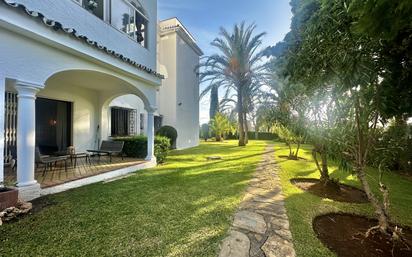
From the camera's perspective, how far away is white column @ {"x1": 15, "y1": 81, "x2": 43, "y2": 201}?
5.33 meters

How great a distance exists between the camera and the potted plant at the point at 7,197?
14.8 feet

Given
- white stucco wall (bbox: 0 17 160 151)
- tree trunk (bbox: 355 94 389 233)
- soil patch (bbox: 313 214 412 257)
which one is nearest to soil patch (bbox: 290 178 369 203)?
soil patch (bbox: 313 214 412 257)

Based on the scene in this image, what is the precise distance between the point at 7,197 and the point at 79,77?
6.00m

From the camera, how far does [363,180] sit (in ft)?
15.2

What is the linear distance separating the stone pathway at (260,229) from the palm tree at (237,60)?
58.5 feet

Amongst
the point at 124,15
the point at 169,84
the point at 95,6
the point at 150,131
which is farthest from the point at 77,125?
the point at 169,84

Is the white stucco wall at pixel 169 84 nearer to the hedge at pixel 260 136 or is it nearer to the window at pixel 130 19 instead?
the window at pixel 130 19

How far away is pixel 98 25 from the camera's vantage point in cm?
907

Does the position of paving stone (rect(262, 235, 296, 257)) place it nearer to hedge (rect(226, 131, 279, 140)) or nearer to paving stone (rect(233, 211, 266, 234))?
paving stone (rect(233, 211, 266, 234))

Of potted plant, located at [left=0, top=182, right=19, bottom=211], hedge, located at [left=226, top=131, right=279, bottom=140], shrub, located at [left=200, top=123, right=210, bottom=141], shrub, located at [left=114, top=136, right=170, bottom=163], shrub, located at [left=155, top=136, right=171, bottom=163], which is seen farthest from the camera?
hedge, located at [left=226, top=131, right=279, bottom=140]

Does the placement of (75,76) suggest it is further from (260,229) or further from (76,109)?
(260,229)

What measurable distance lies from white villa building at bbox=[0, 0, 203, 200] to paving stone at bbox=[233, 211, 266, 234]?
496cm

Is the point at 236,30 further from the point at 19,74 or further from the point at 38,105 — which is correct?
the point at 19,74

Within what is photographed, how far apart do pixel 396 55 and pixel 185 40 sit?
61.6 ft
